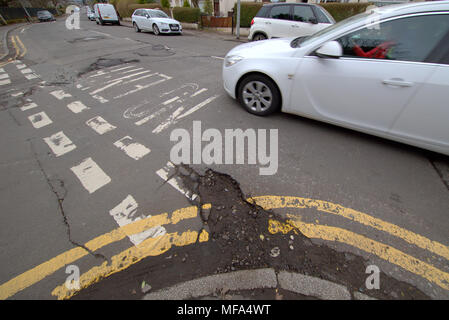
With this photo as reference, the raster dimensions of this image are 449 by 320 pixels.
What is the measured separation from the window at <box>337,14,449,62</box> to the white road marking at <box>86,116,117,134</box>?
3.72m

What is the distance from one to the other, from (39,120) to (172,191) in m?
3.33

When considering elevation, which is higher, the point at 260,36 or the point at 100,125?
the point at 260,36

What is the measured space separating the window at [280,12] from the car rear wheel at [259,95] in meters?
6.12

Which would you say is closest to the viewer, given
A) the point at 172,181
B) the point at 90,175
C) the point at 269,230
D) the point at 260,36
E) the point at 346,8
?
the point at 269,230

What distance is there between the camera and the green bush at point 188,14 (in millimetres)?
16094

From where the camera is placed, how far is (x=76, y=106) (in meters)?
3.90

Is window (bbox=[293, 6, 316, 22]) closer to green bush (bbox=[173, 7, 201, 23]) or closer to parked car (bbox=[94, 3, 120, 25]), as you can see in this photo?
green bush (bbox=[173, 7, 201, 23])

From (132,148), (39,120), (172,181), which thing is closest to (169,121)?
(132,148)

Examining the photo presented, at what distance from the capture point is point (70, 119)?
3.48 m

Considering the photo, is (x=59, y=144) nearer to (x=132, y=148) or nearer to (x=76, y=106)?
(x=132, y=148)

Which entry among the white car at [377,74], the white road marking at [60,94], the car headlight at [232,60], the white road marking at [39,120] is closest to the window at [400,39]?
the white car at [377,74]

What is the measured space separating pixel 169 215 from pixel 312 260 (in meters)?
1.37

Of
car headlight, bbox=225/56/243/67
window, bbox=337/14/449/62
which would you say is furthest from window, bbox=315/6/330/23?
window, bbox=337/14/449/62

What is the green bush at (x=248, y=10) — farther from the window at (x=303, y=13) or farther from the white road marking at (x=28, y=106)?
the white road marking at (x=28, y=106)
